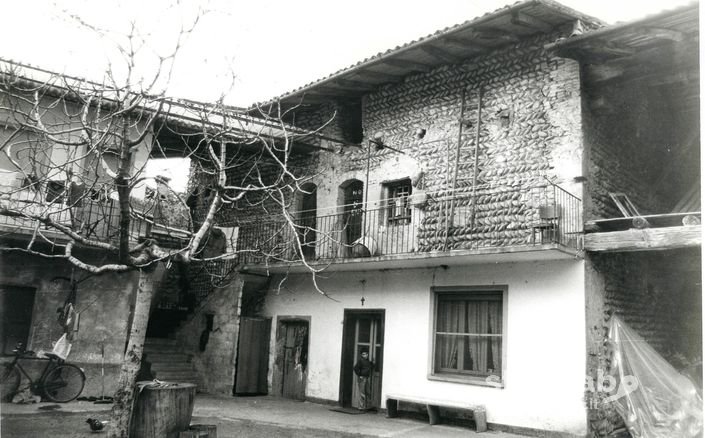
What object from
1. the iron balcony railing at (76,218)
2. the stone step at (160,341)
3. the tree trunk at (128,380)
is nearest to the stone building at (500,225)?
the stone step at (160,341)

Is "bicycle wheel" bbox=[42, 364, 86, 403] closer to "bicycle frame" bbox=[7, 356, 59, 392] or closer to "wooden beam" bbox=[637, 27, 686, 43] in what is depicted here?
"bicycle frame" bbox=[7, 356, 59, 392]

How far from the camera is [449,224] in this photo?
12.0 metres

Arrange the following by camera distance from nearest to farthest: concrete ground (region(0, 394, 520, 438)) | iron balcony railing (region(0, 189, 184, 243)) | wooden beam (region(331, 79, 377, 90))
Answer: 1. concrete ground (region(0, 394, 520, 438))
2. iron balcony railing (region(0, 189, 184, 243))
3. wooden beam (region(331, 79, 377, 90))

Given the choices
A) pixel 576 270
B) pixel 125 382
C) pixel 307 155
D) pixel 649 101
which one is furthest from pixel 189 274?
pixel 649 101

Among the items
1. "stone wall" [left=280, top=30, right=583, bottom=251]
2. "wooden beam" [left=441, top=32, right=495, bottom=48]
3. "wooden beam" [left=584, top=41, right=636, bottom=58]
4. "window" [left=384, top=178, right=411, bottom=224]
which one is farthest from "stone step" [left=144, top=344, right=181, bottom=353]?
"wooden beam" [left=584, top=41, right=636, bottom=58]

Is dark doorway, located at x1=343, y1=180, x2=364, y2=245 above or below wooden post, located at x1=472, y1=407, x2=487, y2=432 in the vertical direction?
above

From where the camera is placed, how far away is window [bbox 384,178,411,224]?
13234 millimetres

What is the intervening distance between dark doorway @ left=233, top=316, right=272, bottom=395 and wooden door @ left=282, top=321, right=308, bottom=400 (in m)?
0.56

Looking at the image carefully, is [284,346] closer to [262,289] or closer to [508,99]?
[262,289]

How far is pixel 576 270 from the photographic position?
33.7 feet

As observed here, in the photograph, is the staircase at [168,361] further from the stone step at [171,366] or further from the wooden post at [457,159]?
the wooden post at [457,159]

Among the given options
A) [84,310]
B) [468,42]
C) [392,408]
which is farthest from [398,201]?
[84,310]

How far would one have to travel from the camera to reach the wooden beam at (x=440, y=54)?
12188mm

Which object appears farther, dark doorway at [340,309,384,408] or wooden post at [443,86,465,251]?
dark doorway at [340,309,384,408]
